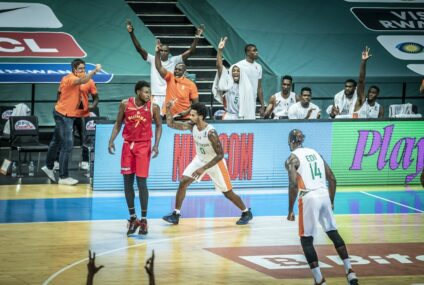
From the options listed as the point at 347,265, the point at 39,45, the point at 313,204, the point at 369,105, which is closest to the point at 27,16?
the point at 39,45

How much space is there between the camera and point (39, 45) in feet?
83.4

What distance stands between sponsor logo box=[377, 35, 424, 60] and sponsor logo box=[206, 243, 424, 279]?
13230 mm

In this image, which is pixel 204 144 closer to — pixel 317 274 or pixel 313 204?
pixel 313 204

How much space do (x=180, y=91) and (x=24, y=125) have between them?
3419mm

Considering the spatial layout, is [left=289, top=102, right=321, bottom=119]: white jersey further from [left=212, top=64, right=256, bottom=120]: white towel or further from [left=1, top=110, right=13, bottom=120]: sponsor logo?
[left=1, top=110, right=13, bottom=120]: sponsor logo

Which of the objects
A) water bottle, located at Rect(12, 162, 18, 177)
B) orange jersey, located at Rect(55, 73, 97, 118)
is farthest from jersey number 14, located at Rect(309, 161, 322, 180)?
water bottle, located at Rect(12, 162, 18, 177)

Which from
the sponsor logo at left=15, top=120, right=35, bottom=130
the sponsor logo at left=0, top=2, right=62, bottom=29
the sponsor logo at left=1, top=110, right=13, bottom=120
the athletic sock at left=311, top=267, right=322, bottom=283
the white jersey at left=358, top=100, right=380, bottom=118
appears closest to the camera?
the athletic sock at left=311, top=267, right=322, bottom=283

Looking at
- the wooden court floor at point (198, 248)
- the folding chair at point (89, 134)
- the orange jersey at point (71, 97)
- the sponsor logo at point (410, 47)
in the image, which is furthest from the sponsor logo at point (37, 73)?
the sponsor logo at point (410, 47)

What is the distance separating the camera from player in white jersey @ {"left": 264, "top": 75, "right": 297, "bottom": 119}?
71.6 feet

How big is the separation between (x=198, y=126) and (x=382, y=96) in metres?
11.3

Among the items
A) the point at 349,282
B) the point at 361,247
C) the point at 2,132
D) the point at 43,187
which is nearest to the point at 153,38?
the point at 2,132

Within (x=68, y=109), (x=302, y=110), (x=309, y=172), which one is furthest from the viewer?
(x=302, y=110)

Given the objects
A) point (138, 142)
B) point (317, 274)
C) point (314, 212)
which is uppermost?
point (138, 142)

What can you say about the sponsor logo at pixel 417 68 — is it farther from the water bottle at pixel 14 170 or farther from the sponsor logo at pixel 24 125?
the water bottle at pixel 14 170
